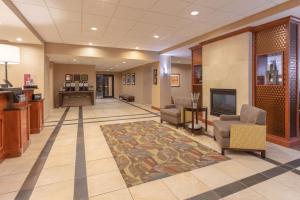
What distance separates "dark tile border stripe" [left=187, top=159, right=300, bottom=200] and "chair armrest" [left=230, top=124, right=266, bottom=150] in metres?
0.44

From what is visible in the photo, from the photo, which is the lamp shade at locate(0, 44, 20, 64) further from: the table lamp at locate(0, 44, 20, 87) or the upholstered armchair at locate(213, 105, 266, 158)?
the upholstered armchair at locate(213, 105, 266, 158)

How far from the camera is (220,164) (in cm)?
280

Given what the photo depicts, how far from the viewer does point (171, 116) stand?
5266mm

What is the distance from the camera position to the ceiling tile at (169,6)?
3.37m

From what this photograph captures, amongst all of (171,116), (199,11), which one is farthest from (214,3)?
(171,116)

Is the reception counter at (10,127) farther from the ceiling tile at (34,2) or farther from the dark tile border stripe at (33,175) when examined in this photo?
the ceiling tile at (34,2)

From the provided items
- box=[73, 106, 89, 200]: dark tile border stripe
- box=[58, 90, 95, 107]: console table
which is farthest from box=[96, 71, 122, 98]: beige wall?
box=[73, 106, 89, 200]: dark tile border stripe

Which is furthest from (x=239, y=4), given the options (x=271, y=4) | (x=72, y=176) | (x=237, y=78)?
(x=72, y=176)

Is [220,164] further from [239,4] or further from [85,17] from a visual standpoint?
[85,17]

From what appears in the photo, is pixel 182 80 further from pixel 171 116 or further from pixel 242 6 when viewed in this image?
pixel 242 6

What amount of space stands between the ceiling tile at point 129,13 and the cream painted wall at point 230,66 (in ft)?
8.53

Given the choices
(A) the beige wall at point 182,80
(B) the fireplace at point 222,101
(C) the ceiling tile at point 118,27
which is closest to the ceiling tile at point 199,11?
(C) the ceiling tile at point 118,27

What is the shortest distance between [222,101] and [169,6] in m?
3.17

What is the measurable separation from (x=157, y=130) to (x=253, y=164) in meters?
2.54
